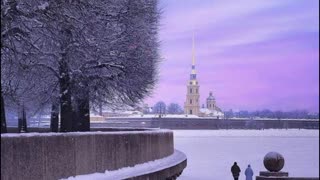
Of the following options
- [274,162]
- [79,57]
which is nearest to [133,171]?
[274,162]

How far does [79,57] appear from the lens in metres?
26.2

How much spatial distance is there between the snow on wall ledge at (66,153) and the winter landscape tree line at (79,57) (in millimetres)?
3756

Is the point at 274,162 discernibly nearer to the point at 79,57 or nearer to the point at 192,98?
the point at 79,57

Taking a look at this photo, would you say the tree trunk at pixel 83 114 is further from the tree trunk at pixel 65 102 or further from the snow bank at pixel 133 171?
the snow bank at pixel 133 171

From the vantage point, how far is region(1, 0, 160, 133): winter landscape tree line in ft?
62.2

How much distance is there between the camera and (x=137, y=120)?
151 m

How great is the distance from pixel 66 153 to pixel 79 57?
11.3 metres

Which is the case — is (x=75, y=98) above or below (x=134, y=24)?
below

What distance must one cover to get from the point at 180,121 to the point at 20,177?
143 metres

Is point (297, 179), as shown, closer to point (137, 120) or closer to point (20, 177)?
point (20, 177)

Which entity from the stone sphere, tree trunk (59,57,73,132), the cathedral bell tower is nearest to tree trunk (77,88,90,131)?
tree trunk (59,57,73,132)

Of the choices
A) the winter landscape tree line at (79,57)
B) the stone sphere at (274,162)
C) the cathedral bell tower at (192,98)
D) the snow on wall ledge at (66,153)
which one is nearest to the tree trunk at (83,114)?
the winter landscape tree line at (79,57)

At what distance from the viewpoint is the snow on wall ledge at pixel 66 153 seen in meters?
12.9

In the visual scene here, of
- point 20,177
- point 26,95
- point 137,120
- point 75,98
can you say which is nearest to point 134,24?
point 75,98
